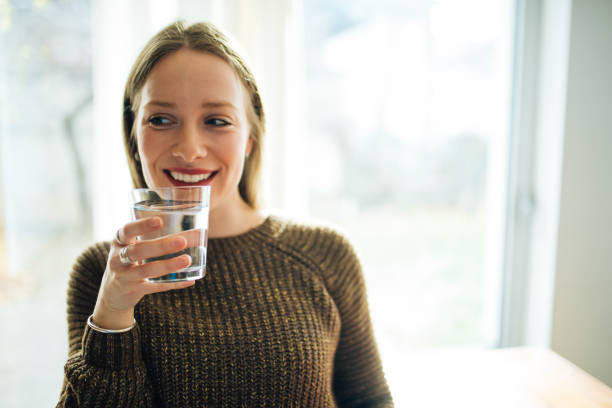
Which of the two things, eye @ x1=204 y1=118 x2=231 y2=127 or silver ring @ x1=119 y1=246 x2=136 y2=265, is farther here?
eye @ x1=204 y1=118 x2=231 y2=127

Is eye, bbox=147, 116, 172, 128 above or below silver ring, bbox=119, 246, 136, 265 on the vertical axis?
above

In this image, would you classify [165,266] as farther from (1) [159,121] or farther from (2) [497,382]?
(2) [497,382]

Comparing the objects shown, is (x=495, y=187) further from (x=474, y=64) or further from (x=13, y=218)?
(x=13, y=218)

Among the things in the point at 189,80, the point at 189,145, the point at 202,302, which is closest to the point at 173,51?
the point at 189,80

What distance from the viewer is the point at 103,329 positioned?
2.64 feet

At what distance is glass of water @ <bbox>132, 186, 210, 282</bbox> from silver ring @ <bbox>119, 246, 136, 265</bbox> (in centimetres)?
2

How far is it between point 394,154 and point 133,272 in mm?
1293

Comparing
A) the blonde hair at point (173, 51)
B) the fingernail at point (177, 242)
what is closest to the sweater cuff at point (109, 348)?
the fingernail at point (177, 242)

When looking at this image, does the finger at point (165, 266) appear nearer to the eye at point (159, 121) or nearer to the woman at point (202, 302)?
the woman at point (202, 302)

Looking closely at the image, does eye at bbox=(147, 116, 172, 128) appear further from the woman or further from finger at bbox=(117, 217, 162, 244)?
finger at bbox=(117, 217, 162, 244)

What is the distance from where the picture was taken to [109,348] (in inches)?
31.8

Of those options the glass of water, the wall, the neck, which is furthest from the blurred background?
the glass of water

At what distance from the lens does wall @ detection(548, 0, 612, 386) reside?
161cm

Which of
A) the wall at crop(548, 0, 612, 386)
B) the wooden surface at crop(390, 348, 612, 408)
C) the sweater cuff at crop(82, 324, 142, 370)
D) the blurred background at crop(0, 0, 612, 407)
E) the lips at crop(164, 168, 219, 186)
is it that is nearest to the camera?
the sweater cuff at crop(82, 324, 142, 370)
